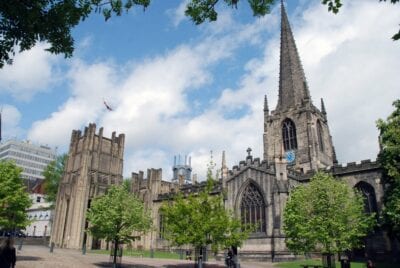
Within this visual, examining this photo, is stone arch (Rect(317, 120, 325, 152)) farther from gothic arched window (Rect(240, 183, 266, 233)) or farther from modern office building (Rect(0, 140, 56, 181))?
modern office building (Rect(0, 140, 56, 181))

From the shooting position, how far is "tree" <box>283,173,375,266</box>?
75.9 feet

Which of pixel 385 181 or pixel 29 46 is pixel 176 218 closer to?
pixel 29 46

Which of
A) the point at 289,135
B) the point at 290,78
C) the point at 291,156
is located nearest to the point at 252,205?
the point at 291,156

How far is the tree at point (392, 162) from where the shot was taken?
78.8 feet

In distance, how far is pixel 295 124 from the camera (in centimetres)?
5288

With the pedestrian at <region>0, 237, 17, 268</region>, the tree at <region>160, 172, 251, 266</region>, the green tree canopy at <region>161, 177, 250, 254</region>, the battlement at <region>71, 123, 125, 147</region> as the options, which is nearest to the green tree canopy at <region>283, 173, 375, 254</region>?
the tree at <region>160, 172, 251, 266</region>

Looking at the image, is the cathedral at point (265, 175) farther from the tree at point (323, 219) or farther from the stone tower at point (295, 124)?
the tree at point (323, 219)

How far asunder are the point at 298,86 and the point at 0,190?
47.2 meters

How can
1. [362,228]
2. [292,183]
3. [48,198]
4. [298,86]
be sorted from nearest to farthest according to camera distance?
[362,228] < [292,183] < [298,86] < [48,198]

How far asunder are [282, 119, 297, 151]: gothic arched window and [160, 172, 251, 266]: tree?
1334 inches

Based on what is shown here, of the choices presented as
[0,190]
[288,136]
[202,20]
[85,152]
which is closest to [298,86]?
[288,136]

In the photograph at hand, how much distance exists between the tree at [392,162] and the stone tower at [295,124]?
2067 centimetres

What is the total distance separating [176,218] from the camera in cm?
2008

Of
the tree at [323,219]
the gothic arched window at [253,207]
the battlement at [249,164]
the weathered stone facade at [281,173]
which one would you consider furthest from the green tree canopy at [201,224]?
the battlement at [249,164]
